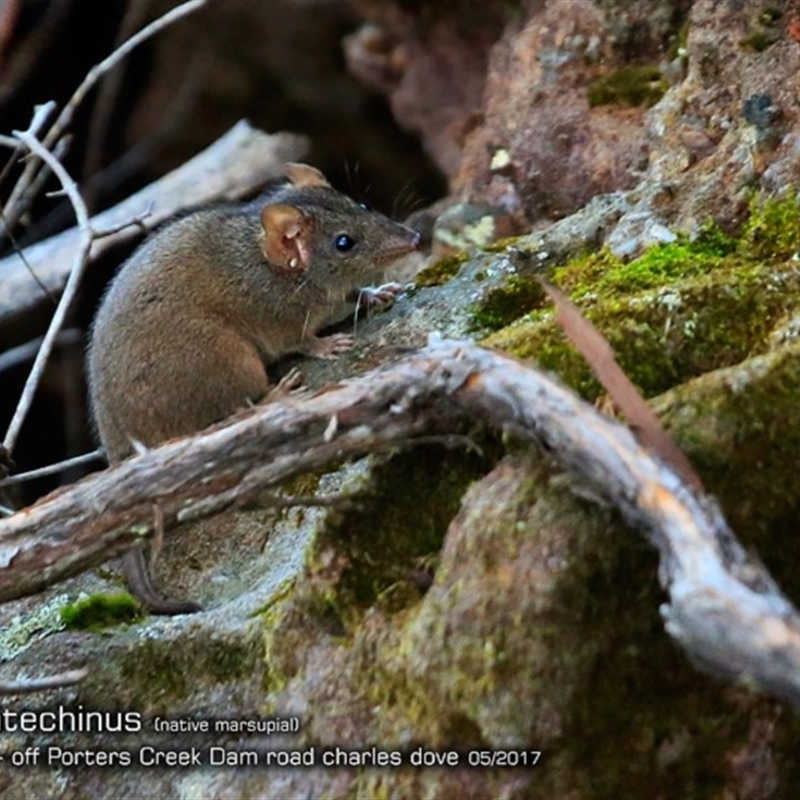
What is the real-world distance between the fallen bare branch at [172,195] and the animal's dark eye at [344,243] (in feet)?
4.71

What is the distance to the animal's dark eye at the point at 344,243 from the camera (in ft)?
17.2

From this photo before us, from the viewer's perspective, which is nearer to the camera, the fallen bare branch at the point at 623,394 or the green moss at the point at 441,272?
the fallen bare branch at the point at 623,394

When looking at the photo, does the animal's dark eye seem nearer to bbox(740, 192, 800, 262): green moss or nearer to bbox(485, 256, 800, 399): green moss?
bbox(740, 192, 800, 262): green moss

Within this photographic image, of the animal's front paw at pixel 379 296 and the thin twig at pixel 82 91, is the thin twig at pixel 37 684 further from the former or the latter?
the thin twig at pixel 82 91

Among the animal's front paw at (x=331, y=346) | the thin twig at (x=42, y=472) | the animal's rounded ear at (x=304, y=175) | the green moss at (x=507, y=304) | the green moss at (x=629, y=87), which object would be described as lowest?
the thin twig at (x=42, y=472)

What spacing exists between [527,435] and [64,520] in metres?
1.14

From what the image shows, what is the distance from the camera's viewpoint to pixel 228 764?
327 centimetres

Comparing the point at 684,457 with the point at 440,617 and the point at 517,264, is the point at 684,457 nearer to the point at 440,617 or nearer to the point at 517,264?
the point at 440,617

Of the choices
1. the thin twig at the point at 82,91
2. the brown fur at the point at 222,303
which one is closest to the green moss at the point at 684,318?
the brown fur at the point at 222,303

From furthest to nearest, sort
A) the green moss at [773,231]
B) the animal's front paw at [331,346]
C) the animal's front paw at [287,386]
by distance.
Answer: the animal's front paw at [331,346] → the animal's front paw at [287,386] → the green moss at [773,231]

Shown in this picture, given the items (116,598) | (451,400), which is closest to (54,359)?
(116,598)

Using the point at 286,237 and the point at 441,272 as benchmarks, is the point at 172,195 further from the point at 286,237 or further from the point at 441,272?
the point at 441,272

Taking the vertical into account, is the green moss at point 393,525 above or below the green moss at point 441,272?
below

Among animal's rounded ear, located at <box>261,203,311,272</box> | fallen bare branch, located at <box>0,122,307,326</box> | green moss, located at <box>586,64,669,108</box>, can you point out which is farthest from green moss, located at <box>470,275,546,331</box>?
fallen bare branch, located at <box>0,122,307,326</box>
